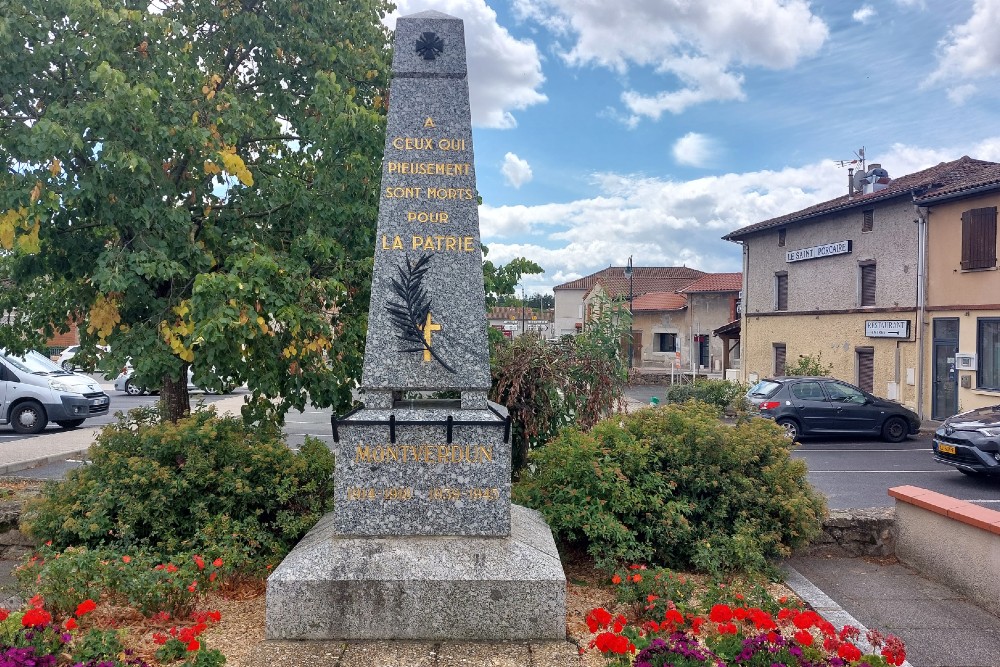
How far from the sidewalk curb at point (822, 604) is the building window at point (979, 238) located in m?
15.1

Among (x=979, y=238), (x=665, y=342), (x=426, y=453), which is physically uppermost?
(x=979, y=238)

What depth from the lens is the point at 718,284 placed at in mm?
38281

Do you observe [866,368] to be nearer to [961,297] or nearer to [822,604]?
[961,297]

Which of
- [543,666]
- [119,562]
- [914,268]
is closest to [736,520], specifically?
[543,666]

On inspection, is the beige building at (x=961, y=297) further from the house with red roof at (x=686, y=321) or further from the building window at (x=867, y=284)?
the house with red roof at (x=686, y=321)

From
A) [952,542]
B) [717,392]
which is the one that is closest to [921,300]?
[717,392]

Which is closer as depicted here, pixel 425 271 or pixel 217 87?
pixel 425 271

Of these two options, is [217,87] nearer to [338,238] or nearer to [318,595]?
[338,238]

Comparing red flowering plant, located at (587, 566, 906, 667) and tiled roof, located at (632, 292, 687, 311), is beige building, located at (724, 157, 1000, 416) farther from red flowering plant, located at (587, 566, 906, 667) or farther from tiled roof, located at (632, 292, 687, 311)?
red flowering plant, located at (587, 566, 906, 667)

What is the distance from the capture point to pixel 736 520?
5.43 m

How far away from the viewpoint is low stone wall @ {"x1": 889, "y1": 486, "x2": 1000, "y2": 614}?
497 centimetres

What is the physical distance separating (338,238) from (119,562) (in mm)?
3646

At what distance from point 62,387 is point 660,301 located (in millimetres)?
33070

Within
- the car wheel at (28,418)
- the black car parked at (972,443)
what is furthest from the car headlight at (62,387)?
the black car parked at (972,443)
